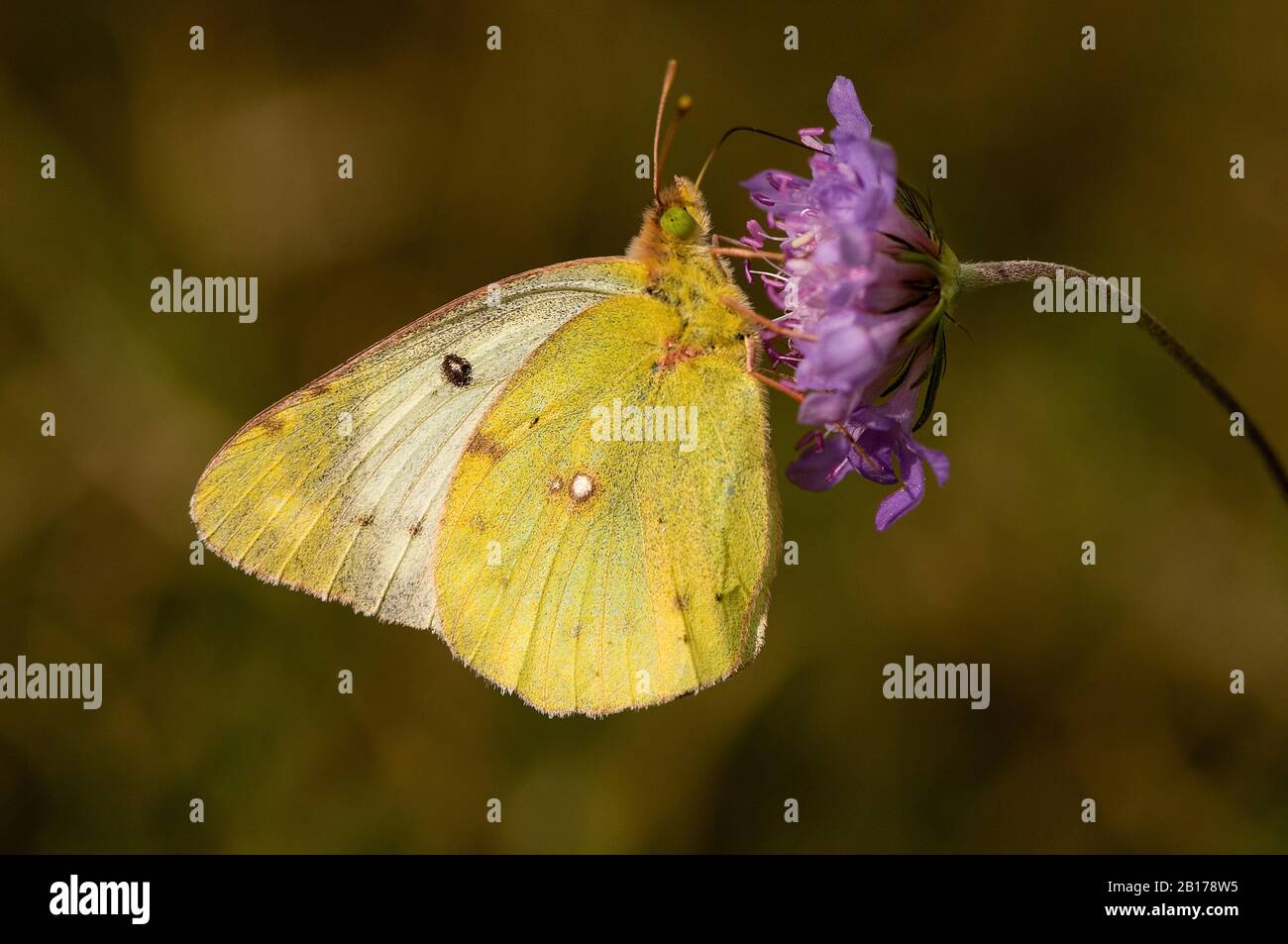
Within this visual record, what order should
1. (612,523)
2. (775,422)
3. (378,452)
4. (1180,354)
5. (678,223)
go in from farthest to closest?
(775,422) < (378,452) < (612,523) < (678,223) < (1180,354)

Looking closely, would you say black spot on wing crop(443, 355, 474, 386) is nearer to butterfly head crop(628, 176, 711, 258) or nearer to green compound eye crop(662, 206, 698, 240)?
butterfly head crop(628, 176, 711, 258)

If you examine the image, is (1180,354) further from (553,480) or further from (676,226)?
(553,480)

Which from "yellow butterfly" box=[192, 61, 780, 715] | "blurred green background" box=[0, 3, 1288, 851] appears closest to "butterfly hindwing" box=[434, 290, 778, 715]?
"yellow butterfly" box=[192, 61, 780, 715]

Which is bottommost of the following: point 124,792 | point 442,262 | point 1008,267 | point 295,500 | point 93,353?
point 124,792

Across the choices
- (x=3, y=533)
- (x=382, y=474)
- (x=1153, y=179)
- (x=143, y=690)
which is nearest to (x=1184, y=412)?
(x=1153, y=179)

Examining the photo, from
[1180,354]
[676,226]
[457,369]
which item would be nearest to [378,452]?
[457,369]

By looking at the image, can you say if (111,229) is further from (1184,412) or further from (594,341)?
(1184,412)
